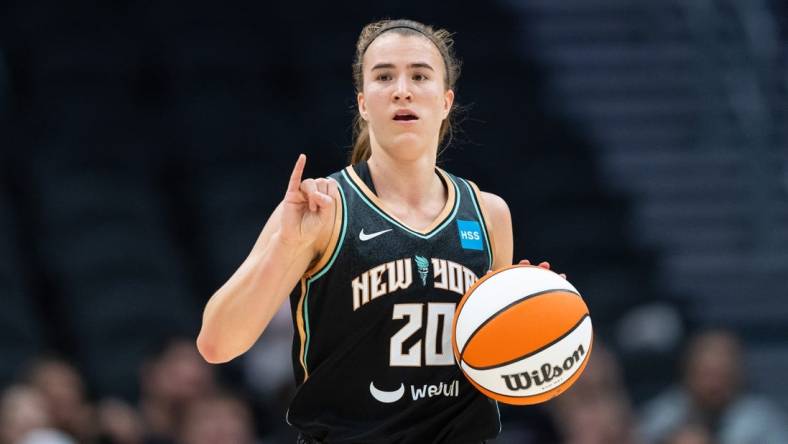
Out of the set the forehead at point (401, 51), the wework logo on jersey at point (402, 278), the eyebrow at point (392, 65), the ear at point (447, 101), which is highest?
the forehead at point (401, 51)

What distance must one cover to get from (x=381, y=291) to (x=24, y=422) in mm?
4314

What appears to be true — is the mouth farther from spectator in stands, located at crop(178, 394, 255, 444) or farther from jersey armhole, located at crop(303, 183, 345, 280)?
spectator in stands, located at crop(178, 394, 255, 444)

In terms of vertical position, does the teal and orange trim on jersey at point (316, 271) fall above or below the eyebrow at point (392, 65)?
below

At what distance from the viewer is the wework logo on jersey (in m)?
4.41

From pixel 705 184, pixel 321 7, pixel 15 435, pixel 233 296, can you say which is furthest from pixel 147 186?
pixel 233 296

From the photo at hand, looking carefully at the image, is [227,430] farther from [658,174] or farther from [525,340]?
[658,174]

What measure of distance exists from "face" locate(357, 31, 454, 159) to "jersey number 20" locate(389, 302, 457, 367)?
1.75 feet

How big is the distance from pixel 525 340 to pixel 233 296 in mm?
943

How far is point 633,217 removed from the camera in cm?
1141

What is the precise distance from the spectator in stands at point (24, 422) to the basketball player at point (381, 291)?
382 centimetres

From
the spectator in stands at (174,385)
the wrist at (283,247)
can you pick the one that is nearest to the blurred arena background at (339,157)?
the spectator in stands at (174,385)

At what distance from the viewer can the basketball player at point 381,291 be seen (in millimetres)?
4332

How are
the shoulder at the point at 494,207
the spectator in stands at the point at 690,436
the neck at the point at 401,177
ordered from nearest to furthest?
the neck at the point at 401,177 < the shoulder at the point at 494,207 < the spectator in stands at the point at 690,436

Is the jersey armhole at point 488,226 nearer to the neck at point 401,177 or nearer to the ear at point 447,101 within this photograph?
the neck at point 401,177
